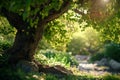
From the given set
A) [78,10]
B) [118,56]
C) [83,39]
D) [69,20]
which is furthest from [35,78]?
[83,39]

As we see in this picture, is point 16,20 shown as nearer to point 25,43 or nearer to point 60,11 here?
point 25,43

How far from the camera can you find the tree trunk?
50.4ft

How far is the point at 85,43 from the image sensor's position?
50.2 metres

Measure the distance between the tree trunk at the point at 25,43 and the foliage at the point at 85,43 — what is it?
31089 millimetres

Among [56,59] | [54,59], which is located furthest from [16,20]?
[56,59]

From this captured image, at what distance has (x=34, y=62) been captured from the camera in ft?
53.7

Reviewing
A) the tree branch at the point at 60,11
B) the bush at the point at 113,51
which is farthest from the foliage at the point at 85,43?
the tree branch at the point at 60,11

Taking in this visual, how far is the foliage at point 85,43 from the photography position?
47.7 m

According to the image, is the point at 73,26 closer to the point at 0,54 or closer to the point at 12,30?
the point at 12,30

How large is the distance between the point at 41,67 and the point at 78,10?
3.12 metres

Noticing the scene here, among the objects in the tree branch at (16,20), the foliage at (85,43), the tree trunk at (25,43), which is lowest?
the tree trunk at (25,43)

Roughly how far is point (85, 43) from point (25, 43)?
3514 centimetres

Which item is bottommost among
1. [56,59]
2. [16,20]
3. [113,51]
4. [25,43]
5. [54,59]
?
[25,43]

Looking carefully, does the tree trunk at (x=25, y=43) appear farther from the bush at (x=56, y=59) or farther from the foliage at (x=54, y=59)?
the bush at (x=56, y=59)
